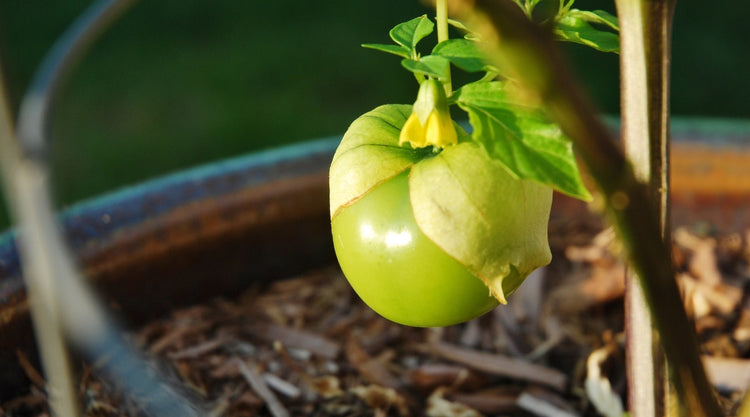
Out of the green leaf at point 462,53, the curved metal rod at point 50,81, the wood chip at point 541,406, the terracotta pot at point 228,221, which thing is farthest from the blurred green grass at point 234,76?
the green leaf at point 462,53

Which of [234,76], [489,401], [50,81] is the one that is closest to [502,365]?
[489,401]

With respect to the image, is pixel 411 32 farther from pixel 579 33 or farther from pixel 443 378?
pixel 443 378

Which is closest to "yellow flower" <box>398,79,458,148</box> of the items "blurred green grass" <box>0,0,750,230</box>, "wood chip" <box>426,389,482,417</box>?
"wood chip" <box>426,389,482,417</box>

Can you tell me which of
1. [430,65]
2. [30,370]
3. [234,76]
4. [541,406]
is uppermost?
[430,65]

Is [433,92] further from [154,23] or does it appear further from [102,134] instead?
[154,23]

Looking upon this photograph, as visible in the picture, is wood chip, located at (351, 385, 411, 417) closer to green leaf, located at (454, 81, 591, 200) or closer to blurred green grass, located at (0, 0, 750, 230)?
green leaf, located at (454, 81, 591, 200)

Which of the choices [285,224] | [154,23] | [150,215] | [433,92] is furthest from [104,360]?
[154,23]

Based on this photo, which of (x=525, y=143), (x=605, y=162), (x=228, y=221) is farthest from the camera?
→ (x=228, y=221)
